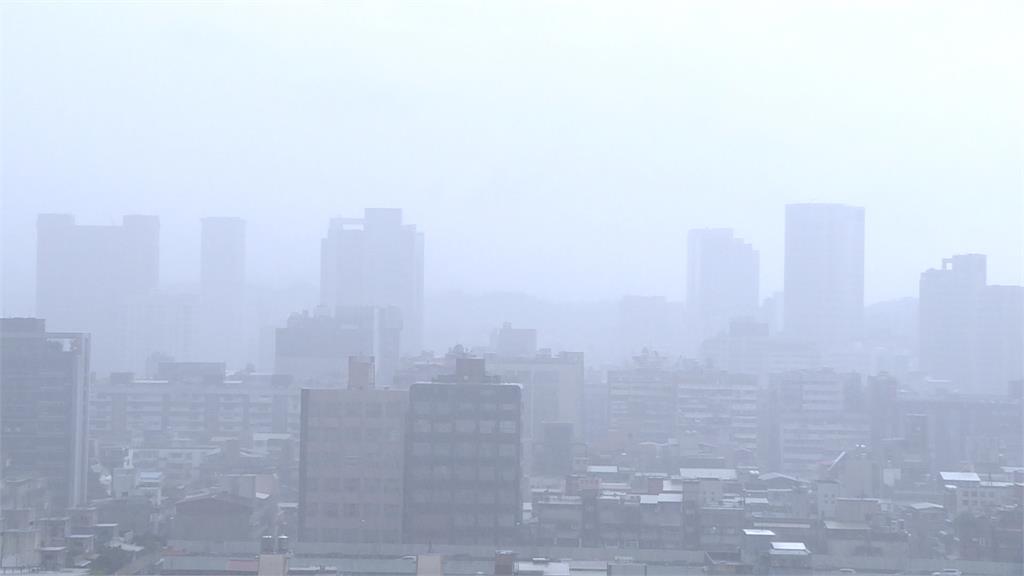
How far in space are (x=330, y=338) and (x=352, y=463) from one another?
2.12 m

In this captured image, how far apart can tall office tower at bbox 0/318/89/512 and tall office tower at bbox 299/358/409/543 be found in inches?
41.8

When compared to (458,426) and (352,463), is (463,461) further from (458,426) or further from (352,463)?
(352,463)

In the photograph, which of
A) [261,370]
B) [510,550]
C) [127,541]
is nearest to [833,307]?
[261,370]

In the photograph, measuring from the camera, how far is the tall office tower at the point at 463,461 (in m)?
5.14

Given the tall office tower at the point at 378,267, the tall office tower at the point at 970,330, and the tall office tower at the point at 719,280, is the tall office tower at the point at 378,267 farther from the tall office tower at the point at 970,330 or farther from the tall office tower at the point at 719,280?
the tall office tower at the point at 970,330

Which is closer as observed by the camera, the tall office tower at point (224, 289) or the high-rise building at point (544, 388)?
the high-rise building at point (544, 388)

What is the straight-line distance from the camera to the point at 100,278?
22.4ft

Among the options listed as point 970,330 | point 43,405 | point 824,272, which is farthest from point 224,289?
point 970,330

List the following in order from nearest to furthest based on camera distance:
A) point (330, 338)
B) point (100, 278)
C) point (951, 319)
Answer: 1. point (100, 278)
2. point (330, 338)
3. point (951, 319)

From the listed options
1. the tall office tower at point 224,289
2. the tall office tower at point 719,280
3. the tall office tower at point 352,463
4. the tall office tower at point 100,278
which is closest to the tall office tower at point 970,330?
the tall office tower at point 719,280

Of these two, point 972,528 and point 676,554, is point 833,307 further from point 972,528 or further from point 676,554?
point 676,554

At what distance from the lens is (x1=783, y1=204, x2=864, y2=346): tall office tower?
288 inches

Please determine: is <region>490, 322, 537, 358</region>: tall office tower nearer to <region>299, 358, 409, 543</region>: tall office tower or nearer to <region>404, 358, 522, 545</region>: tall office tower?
<region>404, 358, 522, 545</region>: tall office tower

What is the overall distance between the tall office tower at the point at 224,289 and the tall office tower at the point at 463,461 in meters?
1.68
